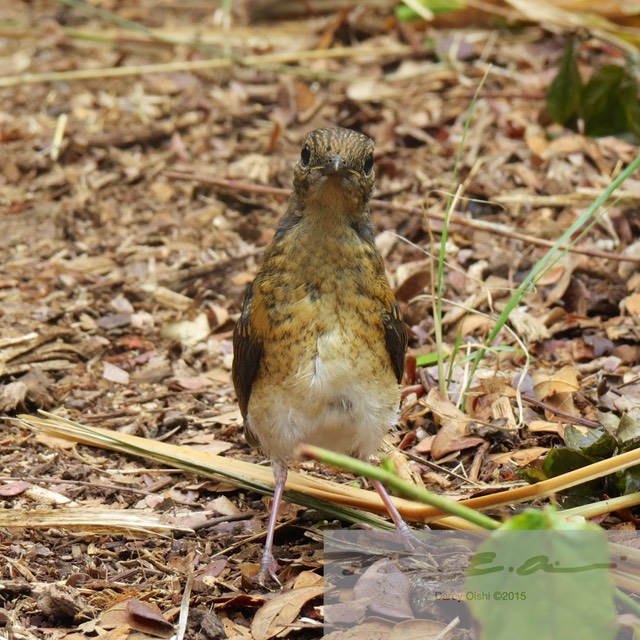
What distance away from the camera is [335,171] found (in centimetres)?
423

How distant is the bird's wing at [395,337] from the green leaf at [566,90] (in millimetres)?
3466

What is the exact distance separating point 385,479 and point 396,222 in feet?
16.4

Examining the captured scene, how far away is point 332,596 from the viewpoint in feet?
12.7

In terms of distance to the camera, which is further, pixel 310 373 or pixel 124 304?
pixel 124 304

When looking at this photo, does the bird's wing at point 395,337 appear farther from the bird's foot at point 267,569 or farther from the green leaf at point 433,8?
the green leaf at point 433,8

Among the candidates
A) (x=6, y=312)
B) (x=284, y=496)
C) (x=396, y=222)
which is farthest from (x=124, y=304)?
A: (x=284, y=496)

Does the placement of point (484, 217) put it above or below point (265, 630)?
above

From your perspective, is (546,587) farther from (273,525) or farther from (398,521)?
(273,525)

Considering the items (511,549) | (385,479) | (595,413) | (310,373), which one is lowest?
(595,413)

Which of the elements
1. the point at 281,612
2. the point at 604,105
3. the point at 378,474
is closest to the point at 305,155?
the point at 281,612

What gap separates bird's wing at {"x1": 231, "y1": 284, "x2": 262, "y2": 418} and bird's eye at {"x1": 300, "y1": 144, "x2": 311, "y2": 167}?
625 mm

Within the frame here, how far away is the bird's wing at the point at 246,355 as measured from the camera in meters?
4.49

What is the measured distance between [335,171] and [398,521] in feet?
4.78

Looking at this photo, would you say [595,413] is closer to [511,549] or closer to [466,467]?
[466,467]
